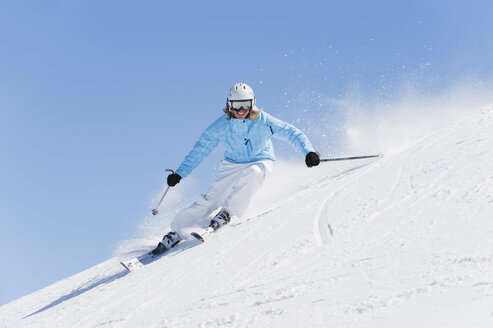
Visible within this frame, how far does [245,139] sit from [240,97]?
0.61 metres

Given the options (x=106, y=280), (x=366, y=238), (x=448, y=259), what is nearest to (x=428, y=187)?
(x=366, y=238)

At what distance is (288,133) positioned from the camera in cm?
702

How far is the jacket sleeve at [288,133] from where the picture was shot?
688 cm

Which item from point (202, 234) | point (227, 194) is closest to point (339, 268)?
point (202, 234)

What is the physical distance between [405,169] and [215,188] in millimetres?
2541

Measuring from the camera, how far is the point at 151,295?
4.53 m

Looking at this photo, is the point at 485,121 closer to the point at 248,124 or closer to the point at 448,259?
the point at 248,124

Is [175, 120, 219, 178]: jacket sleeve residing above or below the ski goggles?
below

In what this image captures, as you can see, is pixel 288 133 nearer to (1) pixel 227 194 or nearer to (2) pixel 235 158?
(2) pixel 235 158

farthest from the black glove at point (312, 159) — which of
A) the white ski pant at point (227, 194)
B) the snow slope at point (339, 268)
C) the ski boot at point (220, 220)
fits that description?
the ski boot at point (220, 220)

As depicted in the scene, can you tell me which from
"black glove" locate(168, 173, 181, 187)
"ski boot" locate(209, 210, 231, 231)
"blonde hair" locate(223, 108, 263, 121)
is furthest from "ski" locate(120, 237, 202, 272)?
"blonde hair" locate(223, 108, 263, 121)

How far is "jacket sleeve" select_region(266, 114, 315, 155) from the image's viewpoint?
271 inches

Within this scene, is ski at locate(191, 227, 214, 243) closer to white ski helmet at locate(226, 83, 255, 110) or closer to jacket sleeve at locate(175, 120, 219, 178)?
jacket sleeve at locate(175, 120, 219, 178)

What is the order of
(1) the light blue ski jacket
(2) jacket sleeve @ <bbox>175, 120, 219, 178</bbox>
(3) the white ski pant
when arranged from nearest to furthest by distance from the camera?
1. (3) the white ski pant
2. (1) the light blue ski jacket
3. (2) jacket sleeve @ <bbox>175, 120, 219, 178</bbox>
